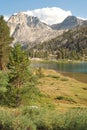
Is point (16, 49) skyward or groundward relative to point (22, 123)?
skyward

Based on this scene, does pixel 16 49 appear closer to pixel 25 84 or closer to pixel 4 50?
pixel 25 84

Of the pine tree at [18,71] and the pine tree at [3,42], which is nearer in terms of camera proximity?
the pine tree at [18,71]

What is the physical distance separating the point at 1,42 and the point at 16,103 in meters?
50.8

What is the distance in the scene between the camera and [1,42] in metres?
82.4

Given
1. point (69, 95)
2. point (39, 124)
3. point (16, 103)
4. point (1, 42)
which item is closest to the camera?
point (39, 124)

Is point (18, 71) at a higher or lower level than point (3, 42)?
lower

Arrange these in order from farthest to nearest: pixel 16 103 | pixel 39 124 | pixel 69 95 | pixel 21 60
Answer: pixel 69 95 → pixel 21 60 → pixel 16 103 → pixel 39 124

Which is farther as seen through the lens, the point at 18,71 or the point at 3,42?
the point at 3,42

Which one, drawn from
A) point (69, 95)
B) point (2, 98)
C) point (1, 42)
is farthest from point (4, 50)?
point (2, 98)

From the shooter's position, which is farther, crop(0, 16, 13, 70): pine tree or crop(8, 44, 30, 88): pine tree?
crop(0, 16, 13, 70): pine tree

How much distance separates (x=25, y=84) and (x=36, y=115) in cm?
1762

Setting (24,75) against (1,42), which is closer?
(24,75)

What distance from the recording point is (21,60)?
38844 mm

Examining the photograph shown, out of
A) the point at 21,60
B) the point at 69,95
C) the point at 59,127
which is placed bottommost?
the point at 69,95
